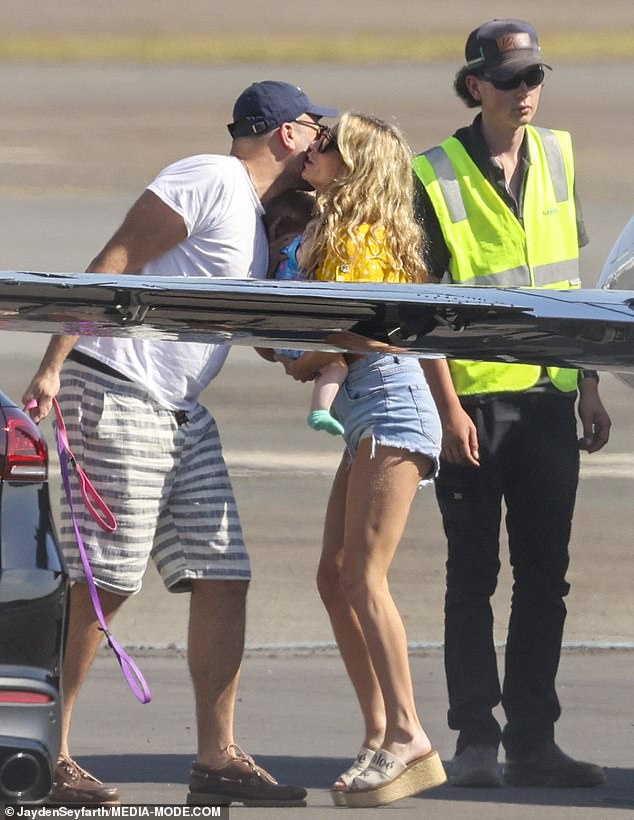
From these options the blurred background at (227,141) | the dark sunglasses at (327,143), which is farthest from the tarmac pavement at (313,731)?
the dark sunglasses at (327,143)

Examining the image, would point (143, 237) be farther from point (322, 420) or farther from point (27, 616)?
point (27, 616)

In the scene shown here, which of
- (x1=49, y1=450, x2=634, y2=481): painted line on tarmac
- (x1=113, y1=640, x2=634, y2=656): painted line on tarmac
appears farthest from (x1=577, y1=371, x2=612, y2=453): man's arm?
(x1=49, y1=450, x2=634, y2=481): painted line on tarmac

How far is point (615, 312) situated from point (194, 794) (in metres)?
2.26

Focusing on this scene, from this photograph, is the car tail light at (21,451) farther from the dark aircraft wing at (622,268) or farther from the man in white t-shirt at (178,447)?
the dark aircraft wing at (622,268)

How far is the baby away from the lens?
13.6ft

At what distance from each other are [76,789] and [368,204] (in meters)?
1.49

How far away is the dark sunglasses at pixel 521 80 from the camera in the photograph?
15.1 feet

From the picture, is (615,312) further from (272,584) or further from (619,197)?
(619,197)

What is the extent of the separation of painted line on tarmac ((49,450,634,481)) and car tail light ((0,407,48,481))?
15.2 feet

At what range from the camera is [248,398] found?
30.6 feet

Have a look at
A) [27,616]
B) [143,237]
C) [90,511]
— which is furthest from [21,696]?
[143,237]

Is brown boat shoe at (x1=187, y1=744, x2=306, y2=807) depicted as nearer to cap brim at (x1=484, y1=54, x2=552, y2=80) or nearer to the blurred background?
the blurred background

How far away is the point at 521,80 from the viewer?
15.1ft

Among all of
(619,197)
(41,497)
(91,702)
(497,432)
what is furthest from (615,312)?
(619,197)
